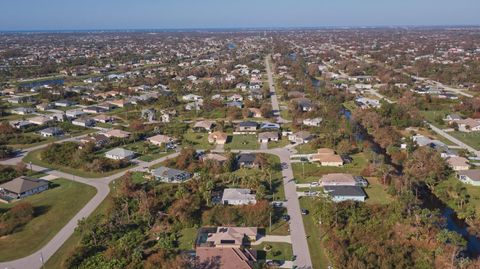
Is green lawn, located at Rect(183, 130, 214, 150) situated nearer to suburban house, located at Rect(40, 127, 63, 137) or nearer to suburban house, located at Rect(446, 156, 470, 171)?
suburban house, located at Rect(40, 127, 63, 137)

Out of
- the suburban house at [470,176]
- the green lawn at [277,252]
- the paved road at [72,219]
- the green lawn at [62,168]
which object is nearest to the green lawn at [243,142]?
the paved road at [72,219]

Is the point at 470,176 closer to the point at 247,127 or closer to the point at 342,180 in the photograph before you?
the point at 342,180

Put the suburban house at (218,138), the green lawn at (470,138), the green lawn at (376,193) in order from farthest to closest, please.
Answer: the suburban house at (218,138)
the green lawn at (470,138)
the green lawn at (376,193)

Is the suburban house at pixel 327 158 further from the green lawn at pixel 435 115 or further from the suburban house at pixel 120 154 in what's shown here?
the green lawn at pixel 435 115

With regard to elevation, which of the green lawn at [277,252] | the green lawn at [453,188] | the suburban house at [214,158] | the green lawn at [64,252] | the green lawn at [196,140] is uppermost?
the suburban house at [214,158]

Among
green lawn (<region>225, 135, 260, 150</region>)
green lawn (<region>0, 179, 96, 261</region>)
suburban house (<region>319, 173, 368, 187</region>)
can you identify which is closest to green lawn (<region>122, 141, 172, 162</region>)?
green lawn (<region>225, 135, 260, 150</region>)

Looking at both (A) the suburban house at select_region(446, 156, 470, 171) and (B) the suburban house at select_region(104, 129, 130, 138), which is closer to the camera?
(A) the suburban house at select_region(446, 156, 470, 171)
